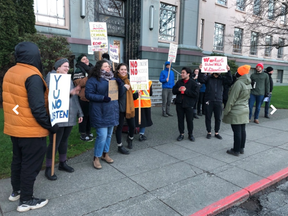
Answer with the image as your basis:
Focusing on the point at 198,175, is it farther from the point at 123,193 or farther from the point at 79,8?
the point at 79,8

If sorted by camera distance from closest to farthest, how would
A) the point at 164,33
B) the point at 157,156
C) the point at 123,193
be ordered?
the point at 123,193
the point at 157,156
the point at 164,33

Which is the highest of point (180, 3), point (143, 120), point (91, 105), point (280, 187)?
point (180, 3)

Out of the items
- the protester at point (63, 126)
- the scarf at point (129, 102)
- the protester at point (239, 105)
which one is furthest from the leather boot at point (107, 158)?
the protester at point (239, 105)

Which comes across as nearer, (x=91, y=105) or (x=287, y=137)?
(x=91, y=105)

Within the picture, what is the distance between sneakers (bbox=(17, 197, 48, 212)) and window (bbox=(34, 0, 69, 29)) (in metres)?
10.2

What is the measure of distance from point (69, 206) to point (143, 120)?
9.60ft

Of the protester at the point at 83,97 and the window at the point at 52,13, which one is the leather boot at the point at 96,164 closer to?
the protester at the point at 83,97

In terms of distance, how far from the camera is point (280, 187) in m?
3.95

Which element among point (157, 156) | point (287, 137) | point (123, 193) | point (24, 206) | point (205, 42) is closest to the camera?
point (24, 206)

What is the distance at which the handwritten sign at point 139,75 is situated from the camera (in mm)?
5156

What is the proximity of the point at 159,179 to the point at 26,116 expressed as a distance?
2268 millimetres

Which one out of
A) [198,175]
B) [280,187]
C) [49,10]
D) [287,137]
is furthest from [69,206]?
[49,10]

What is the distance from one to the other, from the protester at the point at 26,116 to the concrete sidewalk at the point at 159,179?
0.45 m

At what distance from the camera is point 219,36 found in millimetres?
20422
